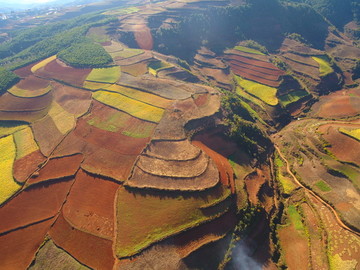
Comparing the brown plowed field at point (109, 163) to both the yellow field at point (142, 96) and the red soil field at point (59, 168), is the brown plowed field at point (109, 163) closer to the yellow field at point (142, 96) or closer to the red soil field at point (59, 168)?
the red soil field at point (59, 168)

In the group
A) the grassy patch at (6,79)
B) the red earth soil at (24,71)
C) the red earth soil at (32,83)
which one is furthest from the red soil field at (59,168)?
the red earth soil at (24,71)

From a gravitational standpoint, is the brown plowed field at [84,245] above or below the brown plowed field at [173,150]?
below

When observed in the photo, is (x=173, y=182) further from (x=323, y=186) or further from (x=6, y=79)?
(x=6, y=79)

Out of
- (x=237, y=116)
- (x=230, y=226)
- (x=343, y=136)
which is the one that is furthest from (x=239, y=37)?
(x=230, y=226)

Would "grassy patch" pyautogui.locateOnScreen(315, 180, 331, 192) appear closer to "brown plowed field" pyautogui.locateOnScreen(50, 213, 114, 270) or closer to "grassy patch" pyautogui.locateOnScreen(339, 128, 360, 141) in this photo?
"grassy patch" pyautogui.locateOnScreen(339, 128, 360, 141)

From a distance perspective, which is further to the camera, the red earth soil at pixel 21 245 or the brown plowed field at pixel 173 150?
the brown plowed field at pixel 173 150

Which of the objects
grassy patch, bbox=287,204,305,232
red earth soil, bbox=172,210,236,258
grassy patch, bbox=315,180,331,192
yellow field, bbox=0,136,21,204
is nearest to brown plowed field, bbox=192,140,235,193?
red earth soil, bbox=172,210,236,258

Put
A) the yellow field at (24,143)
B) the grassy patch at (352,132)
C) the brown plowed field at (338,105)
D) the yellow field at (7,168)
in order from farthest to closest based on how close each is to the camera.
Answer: the brown plowed field at (338,105)
the grassy patch at (352,132)
the yellow field at (24,143)
the yellow field at (7,168)

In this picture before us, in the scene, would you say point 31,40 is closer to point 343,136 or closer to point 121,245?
point 121,245

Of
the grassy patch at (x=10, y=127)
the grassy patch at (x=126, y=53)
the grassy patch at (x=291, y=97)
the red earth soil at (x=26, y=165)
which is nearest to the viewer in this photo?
the red earth soil at (x=26, y=165)
